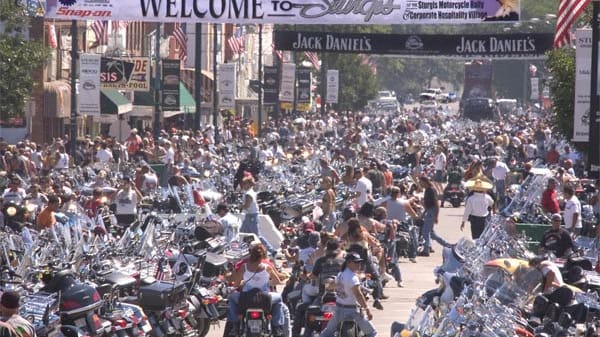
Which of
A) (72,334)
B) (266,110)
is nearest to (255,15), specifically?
(72,334)

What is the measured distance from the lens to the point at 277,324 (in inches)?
710

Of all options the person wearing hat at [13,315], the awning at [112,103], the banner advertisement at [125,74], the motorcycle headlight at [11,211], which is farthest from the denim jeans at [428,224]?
the awning at [112,103]

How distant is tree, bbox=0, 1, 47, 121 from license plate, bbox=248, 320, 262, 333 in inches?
857

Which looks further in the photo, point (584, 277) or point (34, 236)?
point (34, 236)

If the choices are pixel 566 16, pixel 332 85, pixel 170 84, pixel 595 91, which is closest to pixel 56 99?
pixel 170 84

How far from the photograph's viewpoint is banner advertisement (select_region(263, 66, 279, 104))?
70.3 metres

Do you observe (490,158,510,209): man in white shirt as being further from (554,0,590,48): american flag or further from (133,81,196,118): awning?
(133,81,196,118): awning

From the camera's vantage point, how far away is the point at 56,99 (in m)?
57.5

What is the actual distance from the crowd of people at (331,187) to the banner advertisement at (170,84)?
1.05 m

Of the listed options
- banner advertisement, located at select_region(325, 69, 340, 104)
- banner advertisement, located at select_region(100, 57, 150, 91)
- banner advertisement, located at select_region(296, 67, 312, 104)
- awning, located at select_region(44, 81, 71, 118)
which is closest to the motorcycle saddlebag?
banner advertisement, located at select_region(100, 57, 150, 91)

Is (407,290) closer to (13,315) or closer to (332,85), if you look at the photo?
(13,315)

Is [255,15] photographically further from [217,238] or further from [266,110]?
[266,110]

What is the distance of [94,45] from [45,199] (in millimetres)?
31033

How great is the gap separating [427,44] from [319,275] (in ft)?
97.8
